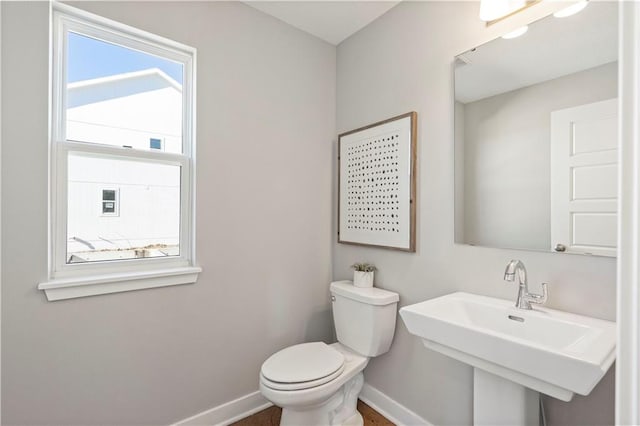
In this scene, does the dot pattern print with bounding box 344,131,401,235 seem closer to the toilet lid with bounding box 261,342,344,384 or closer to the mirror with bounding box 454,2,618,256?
the mirror with bounding box 454,2,618,256

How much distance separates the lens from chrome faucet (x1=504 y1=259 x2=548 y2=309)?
123 cm

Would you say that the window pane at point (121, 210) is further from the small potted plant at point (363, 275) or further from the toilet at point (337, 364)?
the small potted plant at point (363, 275)

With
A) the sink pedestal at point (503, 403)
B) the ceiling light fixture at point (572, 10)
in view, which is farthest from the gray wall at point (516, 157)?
the sink pedestal at point (503, 403)

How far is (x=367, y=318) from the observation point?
1.76 meters

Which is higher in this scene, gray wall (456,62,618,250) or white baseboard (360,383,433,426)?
gray wall (456,62,618,250)

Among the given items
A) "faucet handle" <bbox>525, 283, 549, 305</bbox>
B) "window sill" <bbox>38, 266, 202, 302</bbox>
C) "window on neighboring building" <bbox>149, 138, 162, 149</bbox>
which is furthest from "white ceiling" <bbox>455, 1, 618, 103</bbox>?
"window sill" <bbox>38, 266, 202, 302</bbox>

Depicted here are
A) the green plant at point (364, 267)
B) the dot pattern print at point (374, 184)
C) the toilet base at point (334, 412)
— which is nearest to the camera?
the toilet base at point (334, 412)

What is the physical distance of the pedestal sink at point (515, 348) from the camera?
2.92 ft

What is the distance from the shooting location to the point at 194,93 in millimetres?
1712

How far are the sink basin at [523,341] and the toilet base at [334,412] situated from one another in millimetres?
727

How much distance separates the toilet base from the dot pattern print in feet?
3.02

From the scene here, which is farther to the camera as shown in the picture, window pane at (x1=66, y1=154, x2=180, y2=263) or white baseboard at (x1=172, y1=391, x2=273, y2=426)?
white baseboard at (x1=172, y1=391, x2=273, y2=426)

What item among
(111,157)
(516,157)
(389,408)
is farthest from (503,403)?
(111,157)

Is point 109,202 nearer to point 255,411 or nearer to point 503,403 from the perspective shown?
point 255,411
